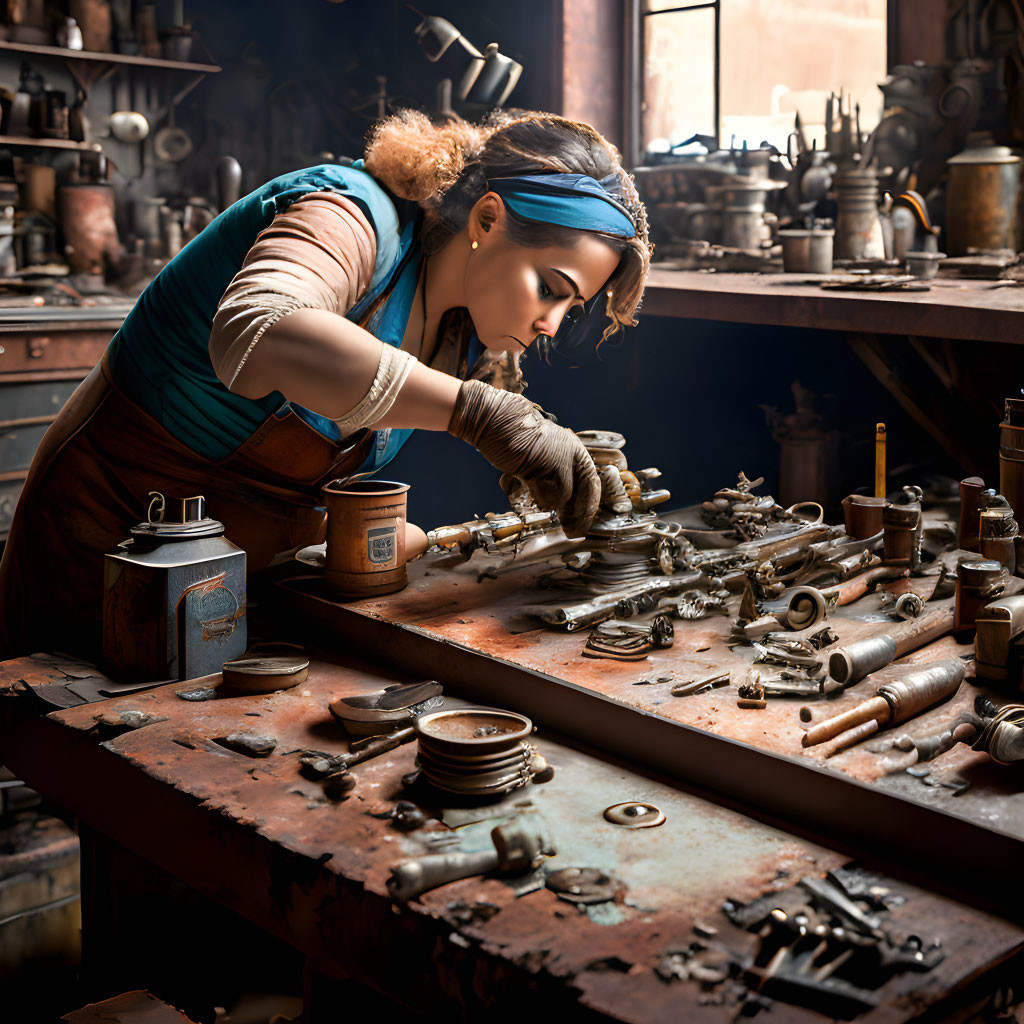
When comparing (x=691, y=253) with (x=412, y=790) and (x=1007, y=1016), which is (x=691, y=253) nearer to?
(x=412, y=790)

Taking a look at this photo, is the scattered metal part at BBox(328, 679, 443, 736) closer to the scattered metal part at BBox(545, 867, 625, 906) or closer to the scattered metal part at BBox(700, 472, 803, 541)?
the scattered metal part at BBox(545, 867, 625, 906)

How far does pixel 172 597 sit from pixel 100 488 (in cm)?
42

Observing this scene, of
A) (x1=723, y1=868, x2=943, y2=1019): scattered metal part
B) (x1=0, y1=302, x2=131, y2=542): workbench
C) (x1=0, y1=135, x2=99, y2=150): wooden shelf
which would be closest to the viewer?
(x1=723, y1=868, x2=943, y2=1019): scattered metal part

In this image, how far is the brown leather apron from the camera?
2191 millimetres

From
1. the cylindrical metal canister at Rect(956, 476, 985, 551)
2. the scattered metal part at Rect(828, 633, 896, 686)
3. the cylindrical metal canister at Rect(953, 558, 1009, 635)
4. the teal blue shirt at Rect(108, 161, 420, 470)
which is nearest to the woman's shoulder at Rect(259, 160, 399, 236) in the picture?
the teal blue shirt at Rect(108, 161, 420, 470)

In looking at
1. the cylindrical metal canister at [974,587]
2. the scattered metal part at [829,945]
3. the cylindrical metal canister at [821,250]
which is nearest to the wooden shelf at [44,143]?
the cylindrical metal canister at [821,250]

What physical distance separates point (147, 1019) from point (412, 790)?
63 centimetres

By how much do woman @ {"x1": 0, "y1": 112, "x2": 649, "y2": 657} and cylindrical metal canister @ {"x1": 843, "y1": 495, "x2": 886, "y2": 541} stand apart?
2.21ft

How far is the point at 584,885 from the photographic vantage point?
1348 mm

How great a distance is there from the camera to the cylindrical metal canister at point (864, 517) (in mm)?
2469

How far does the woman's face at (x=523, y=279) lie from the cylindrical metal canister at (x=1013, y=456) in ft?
2.73

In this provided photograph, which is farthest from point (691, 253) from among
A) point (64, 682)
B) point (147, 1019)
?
point (147, 1019)

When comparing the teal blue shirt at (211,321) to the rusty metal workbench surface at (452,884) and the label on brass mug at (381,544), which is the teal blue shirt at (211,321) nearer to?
the label on brass mug at (381,544)

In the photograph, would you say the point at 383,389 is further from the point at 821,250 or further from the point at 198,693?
the point at 821,250
